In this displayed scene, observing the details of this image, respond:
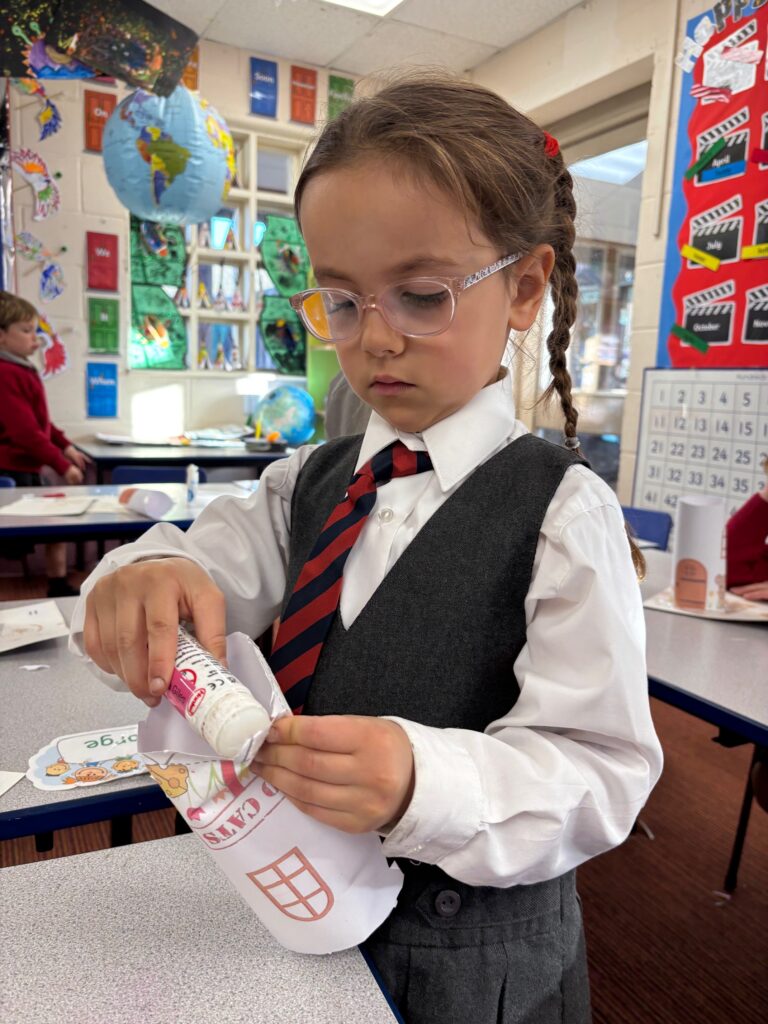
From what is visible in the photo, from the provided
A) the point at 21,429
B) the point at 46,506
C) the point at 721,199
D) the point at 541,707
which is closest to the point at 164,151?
the point at 21,429

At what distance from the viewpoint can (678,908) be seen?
181cm

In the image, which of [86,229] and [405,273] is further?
[86,229]

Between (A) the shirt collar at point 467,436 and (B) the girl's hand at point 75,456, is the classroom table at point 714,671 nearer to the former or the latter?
(A) the shirt collar at point 467,436

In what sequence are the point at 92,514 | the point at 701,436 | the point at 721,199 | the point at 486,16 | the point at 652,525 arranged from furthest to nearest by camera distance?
the point at 486,16
the point at 701,436
the point at 721,199
the point at 652,525
the point at 92,514

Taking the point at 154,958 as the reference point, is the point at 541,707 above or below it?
above

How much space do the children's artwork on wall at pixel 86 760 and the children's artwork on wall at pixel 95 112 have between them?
4.69 m

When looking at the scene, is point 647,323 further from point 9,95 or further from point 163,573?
point 9,95

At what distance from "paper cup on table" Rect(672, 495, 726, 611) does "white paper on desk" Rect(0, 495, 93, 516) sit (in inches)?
72.5

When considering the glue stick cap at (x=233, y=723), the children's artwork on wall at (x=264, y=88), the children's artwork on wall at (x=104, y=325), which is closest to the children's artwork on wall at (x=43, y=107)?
the children's artwork on wall at (x=104, y=325)

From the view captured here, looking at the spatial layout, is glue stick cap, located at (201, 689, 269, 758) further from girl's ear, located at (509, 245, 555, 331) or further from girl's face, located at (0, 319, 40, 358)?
girl's face, located at (0, 319, 40, 358)

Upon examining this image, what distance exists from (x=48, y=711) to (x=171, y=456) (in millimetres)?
3217

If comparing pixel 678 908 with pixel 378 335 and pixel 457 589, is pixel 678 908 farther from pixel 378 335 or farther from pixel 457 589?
pixel 378 335

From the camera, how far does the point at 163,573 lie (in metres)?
0.68

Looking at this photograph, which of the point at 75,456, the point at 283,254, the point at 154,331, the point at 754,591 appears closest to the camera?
the point at 754,591
